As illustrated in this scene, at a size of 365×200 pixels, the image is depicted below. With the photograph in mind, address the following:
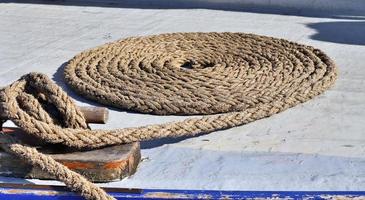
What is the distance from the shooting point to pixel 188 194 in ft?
5.83

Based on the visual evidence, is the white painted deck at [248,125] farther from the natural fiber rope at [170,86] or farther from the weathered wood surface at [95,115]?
the weathered wood surface at [95,115]

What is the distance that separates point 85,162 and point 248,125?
0.71 m

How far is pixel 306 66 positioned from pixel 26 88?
1.38m

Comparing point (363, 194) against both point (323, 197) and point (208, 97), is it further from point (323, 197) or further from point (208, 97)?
point (208, 97)

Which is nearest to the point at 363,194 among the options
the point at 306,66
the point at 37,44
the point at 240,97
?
the point at 240,97

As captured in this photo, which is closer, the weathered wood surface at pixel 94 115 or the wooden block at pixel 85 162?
the wooden block at pixel 85 162

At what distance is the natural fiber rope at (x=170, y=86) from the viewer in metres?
1.85

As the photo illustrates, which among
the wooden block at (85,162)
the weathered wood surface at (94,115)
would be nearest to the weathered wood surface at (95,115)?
the weathered wood surface at (94,115)

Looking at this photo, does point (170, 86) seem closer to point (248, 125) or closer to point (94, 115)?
point (248, 125)

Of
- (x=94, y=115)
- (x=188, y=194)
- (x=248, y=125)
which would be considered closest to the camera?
(x=188, y=194)

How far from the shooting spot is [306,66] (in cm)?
292

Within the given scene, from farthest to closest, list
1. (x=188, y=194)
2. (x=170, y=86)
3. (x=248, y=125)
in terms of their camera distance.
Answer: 1. (x=170, y=86)
2. (x=248, y=125)
3. (x=188, y=194)

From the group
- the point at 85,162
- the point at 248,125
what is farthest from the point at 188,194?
the point at 248,125

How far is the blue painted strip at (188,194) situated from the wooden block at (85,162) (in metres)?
0.09
